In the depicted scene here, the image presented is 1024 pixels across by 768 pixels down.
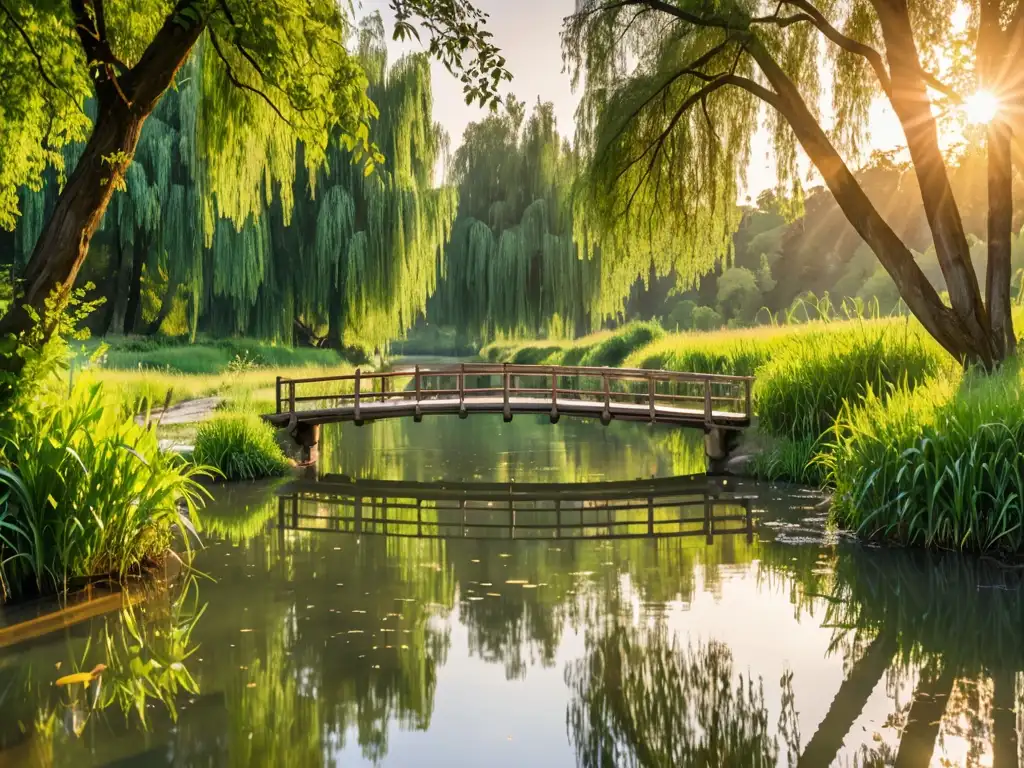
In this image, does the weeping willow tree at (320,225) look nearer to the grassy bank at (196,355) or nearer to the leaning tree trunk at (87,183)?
the grassy bank at (196,355)

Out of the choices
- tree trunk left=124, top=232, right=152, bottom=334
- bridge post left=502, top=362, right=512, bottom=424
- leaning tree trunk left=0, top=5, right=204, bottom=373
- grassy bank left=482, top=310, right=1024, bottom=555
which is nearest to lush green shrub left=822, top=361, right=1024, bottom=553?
grassy bank left=482, top=310, right=1024, bottom=555

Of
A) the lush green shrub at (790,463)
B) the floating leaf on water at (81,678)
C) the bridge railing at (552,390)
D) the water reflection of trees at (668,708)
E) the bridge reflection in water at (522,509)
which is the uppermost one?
the bridge railing at (552,390)

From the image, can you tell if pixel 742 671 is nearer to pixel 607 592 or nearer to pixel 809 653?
pixel 809 653

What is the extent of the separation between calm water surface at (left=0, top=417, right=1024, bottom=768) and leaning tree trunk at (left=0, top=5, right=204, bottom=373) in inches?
84.7

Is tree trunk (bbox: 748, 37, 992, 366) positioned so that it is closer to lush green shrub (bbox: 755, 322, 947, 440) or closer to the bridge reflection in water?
lush green shrub (bbox: 755, 322, 947, 440)

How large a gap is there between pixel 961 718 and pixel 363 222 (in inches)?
696

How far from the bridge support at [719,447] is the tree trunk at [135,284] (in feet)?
44.6

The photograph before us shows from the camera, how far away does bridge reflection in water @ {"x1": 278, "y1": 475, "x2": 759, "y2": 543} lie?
10.0 metres

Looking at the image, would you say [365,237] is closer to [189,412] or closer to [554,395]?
[189,412]

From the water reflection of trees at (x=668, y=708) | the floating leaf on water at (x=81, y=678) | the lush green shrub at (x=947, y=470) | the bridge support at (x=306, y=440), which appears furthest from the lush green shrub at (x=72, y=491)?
the bridge support at (x=306, y=440)

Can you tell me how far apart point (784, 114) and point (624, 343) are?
1570 centimetres

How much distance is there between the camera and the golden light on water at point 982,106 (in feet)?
32.0

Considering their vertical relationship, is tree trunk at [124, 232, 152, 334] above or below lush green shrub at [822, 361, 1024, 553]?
above

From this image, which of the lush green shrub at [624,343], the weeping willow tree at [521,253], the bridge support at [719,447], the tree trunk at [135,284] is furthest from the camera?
the lush green shrub at [624,343]
